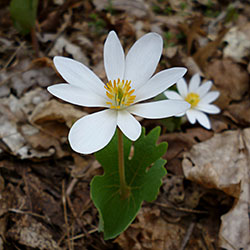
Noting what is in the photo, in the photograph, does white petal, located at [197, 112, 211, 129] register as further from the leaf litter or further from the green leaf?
the green leaf

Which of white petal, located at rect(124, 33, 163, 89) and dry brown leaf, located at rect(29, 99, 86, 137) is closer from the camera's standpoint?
white petal, located at rect(124, 33, 163, 89)

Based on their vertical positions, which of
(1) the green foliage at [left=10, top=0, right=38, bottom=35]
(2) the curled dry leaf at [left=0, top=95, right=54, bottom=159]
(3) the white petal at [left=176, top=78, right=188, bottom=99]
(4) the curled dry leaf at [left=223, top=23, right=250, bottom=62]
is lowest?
(4) the curled dry leaf at [left=223, top=23, right=250, bottom=62]

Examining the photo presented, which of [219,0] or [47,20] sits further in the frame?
[219,0]

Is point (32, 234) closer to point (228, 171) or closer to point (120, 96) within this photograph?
point (120, 96)

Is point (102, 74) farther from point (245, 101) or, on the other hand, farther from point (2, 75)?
point (245, 101)

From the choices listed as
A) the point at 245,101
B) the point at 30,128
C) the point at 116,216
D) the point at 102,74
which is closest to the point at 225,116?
the point at 245,101

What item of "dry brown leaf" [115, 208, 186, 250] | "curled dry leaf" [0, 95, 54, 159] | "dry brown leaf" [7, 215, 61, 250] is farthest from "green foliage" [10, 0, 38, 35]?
"dry brown leaf" [115, 208, 186, 250]

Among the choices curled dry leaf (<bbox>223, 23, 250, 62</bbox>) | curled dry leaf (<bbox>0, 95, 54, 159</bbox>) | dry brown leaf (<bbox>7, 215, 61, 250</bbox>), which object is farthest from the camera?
curled dry leaf (<bbox>223, 23, 250, 62</bbox>)

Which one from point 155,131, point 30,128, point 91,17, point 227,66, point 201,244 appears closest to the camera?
point 155,131
